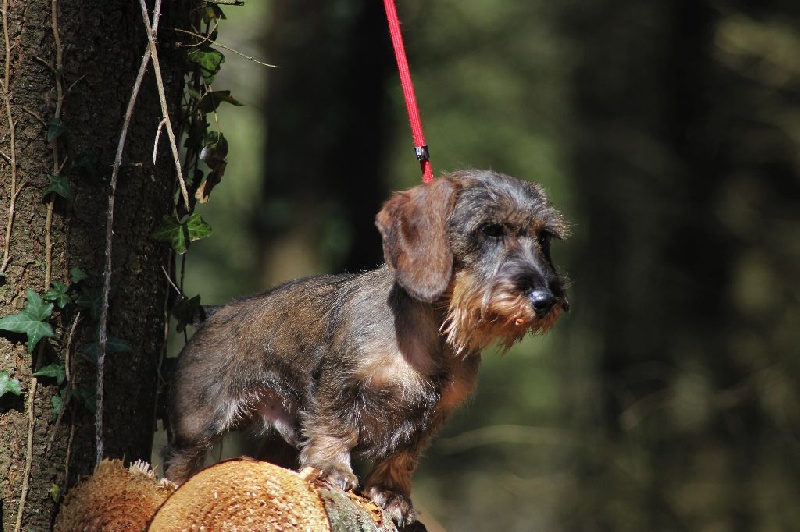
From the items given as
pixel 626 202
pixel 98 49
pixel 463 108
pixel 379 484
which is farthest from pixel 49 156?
pixel 463 108

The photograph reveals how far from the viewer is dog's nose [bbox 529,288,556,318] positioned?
4.38 meters

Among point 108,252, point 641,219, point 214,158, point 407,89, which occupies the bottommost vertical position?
point 641,219

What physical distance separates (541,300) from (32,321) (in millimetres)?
2123

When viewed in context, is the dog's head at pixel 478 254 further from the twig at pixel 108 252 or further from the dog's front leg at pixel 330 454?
the twig at pixel 108 252

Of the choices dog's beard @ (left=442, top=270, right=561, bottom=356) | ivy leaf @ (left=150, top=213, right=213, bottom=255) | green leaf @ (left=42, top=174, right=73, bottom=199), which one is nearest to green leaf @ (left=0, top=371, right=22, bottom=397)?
green leaf @ (left=42, top=174, right=73, bottom=199)

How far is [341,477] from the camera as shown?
4.43m

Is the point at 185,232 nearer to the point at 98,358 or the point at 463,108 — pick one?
the point at 98,358

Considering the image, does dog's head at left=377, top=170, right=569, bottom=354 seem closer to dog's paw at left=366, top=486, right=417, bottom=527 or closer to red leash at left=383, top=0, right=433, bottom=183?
red leash at left=383, top=0, right=433, bottom=183

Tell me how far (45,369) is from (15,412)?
0.67 feet

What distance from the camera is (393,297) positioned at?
4.71 metres

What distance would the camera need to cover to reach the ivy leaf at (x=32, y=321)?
405cm

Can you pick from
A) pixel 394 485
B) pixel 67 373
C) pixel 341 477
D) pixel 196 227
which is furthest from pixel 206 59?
pixel 394 485

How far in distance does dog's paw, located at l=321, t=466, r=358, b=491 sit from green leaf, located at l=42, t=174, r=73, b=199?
1.61 metres

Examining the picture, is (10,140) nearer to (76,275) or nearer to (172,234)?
(76,275)
